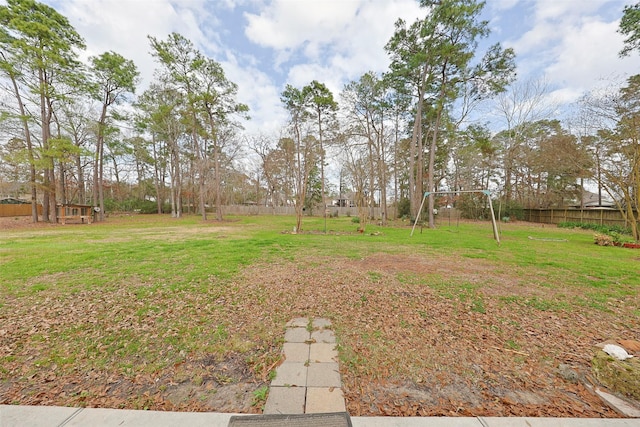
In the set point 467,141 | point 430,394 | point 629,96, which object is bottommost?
point 430,394

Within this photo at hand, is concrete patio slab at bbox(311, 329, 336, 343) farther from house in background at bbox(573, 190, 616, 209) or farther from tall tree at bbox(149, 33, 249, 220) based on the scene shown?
house in background at bbox(573, 190, 616, 209)

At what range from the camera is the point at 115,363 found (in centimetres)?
192

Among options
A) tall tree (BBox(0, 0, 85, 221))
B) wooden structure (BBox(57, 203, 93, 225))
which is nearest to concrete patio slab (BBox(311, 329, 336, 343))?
tall tree (BBox(0, 0, 85, 221))

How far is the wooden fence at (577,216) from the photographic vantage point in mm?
12884

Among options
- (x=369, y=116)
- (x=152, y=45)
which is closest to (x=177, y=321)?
(x=369, y=116)

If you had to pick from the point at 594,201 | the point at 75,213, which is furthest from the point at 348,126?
the point at 594,201

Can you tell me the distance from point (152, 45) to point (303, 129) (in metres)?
11.0

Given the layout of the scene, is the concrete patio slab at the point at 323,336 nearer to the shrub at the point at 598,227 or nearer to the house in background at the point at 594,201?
the shrub at the point at 598,227

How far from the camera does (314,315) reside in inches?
109

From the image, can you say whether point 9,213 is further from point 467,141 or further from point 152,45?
point 467,141

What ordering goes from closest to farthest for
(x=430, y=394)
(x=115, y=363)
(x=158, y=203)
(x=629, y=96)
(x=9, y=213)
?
(x=430, y=394) → (x=115, y=363) → (x=629, y=96) → (x=9, y=213) → (x=158, y=203)

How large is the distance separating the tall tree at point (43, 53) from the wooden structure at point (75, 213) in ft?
1.75

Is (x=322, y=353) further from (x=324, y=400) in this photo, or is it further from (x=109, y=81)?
(x=109, y=81)

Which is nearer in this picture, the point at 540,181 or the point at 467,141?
the point at 467,141
